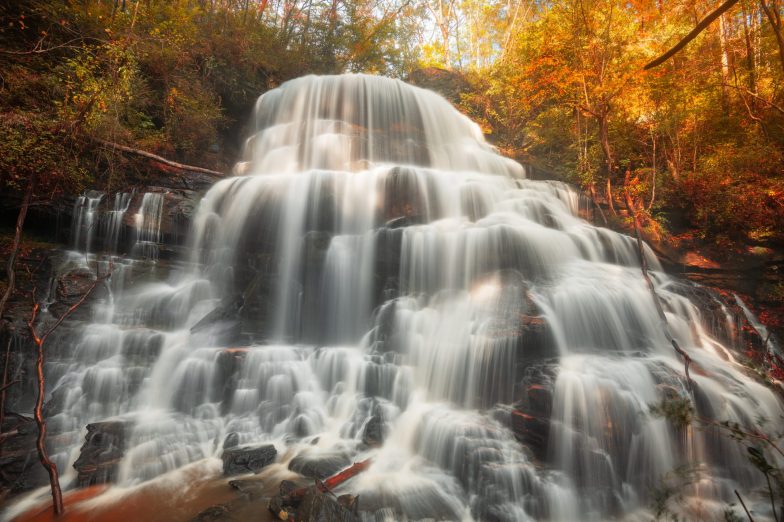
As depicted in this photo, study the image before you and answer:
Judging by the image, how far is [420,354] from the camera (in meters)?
7.18

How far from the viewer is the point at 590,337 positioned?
22.1 feet

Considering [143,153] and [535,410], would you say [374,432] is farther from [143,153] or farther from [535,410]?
[143,153]

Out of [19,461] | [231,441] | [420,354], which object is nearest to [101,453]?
[19,461]

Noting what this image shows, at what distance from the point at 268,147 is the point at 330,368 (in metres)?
9.97

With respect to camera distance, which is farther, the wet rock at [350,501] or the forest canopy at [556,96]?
the forest canopy at [556,96]

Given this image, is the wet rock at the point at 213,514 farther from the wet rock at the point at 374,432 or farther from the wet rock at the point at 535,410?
the wet rock at the point at 535,410

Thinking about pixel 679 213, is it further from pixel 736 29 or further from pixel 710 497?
pixel 710 497

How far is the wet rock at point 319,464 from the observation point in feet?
16.7

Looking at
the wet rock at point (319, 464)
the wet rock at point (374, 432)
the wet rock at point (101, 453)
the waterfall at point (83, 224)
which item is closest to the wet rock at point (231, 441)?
Answer: the wet rock at point (319, 464)

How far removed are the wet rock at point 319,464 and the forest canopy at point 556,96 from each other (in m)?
8.44

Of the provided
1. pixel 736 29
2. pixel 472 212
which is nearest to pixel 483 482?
pixel 472 212

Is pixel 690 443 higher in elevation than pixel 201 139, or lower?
lower

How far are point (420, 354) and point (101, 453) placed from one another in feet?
17.0

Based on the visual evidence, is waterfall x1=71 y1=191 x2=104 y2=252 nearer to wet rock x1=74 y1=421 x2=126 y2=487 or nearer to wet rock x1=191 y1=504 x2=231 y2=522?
wet rock x1=74 y1=421 x2=126 y2=487
